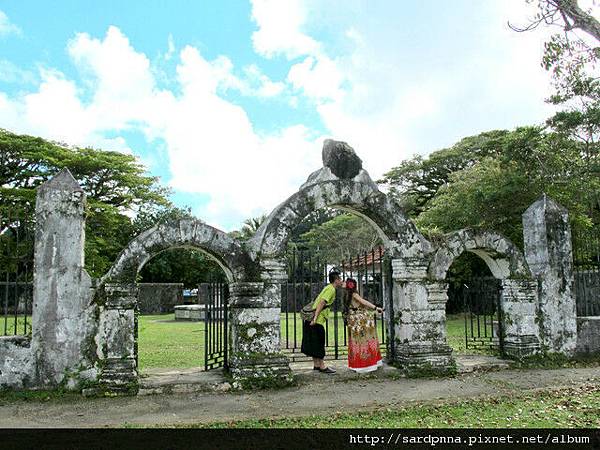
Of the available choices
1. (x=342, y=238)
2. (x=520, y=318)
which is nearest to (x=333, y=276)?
(x=520, y=318)

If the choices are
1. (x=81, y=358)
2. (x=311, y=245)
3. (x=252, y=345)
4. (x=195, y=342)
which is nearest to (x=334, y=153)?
(x=252, y=345)

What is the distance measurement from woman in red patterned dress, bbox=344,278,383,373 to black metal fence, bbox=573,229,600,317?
4505 mm

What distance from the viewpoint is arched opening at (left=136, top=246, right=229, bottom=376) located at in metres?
8.22

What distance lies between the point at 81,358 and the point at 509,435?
5.48m

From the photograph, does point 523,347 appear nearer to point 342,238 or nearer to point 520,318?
point 520,318

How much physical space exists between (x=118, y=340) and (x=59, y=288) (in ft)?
3.63

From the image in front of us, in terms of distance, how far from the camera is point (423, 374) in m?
8.09

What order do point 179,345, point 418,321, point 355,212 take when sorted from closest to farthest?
1. point 418,321
2. point 355,212
3. point 179,345

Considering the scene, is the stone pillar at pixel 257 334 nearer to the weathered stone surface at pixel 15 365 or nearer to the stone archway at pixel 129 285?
the stone archway at pixel 129 285

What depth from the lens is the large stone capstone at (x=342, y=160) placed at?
8438mm

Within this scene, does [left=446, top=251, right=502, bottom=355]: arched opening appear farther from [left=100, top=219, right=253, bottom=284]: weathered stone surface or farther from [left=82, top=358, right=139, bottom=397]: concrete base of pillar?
[left=82, top=358, right=139, bottom=397]: concrete base of pillar

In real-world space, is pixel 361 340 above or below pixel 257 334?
below

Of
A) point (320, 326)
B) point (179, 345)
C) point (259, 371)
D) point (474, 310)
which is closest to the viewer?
point (259, 371)

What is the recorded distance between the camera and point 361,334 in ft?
26.3
